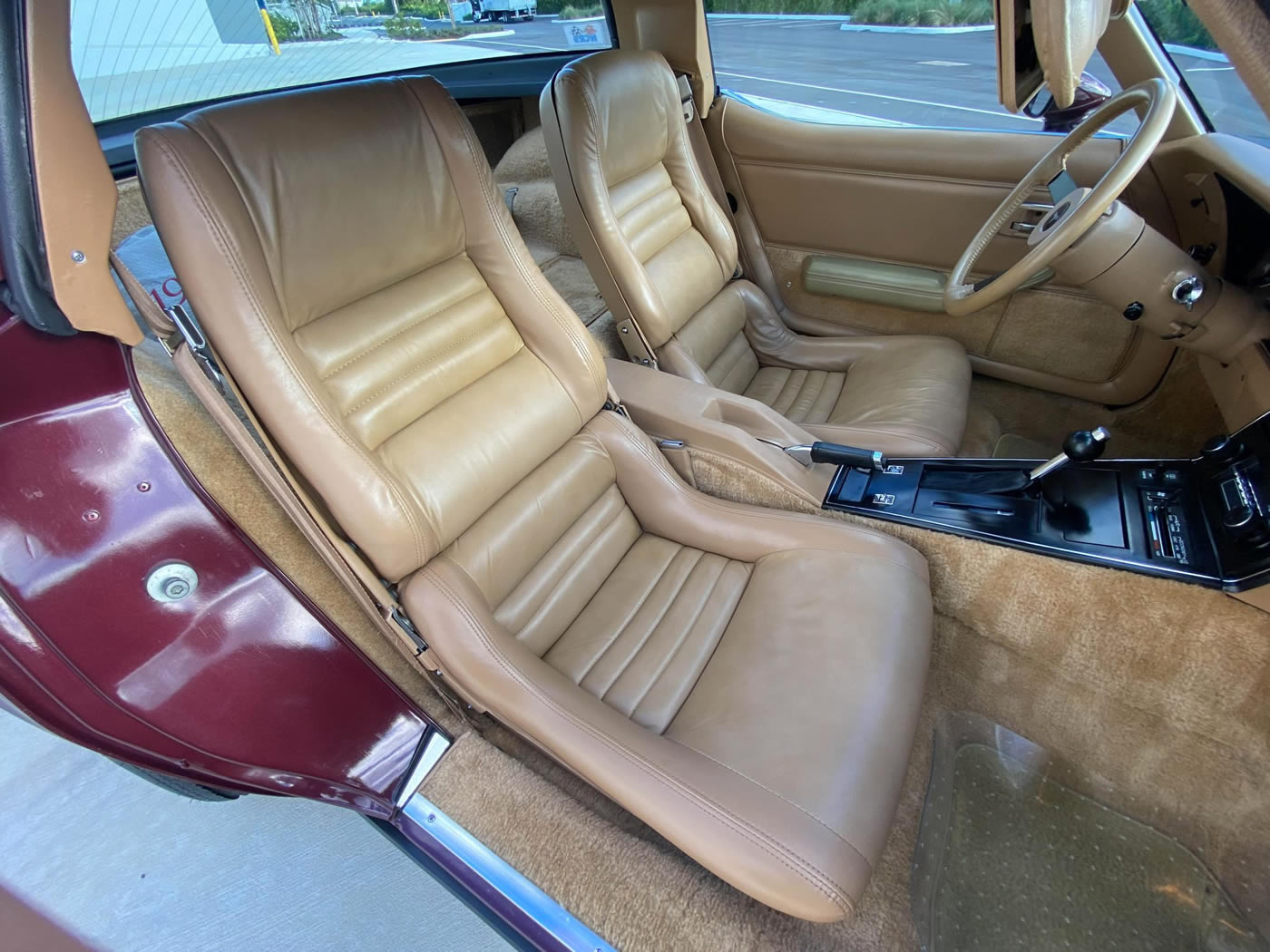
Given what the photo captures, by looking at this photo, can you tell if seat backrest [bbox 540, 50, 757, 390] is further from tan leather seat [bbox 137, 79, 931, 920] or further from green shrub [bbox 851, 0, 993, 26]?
green shrub [bbox 851, 0, 993, 26]

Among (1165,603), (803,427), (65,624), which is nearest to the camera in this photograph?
(65,624)

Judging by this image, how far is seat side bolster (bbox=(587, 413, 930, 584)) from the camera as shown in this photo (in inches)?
49.8

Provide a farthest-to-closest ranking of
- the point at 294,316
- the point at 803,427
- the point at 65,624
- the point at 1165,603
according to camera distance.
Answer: the point at 803,427 → the point at 1165,603 → the point at 294,316 → the point at 65,624

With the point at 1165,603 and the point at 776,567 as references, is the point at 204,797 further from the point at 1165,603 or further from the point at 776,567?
the point at 1165,603

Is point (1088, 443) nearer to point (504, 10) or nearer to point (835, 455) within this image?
point (835, 455)

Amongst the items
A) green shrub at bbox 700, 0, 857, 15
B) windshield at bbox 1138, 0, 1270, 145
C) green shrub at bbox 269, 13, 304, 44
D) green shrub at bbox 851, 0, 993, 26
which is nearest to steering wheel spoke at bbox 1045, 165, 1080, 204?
windshield at bbox 1138, 0, 1270, 145

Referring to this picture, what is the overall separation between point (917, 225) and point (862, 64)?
3.82 feet

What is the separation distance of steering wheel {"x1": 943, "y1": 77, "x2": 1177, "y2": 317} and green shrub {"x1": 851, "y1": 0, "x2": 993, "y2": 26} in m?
0.75

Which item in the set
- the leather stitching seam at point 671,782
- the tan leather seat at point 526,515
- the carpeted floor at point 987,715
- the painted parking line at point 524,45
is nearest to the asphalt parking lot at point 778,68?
the painted parking line at point 524,45

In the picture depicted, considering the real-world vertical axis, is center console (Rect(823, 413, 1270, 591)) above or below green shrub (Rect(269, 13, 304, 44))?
below

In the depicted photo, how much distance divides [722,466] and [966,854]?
0.85m

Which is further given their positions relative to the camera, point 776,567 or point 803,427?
point 803,427

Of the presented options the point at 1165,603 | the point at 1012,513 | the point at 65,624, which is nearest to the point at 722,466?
the point at 1012,513

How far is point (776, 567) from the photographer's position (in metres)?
1.28
